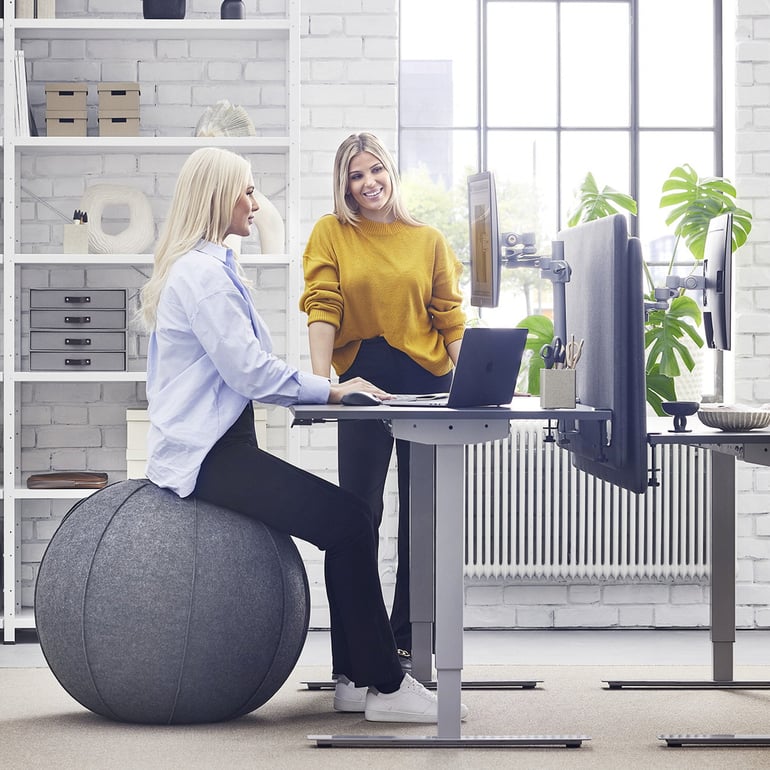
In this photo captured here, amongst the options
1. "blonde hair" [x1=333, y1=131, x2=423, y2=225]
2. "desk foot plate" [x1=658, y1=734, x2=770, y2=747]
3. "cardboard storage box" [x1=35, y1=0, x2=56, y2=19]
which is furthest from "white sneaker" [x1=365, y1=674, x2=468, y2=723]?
"cardboard storage box" [x1=35, y1=0, x2=56, y2=19]

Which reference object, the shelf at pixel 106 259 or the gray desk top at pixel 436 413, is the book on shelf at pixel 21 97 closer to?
the shelf at pixel 106 259

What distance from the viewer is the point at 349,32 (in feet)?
13.1

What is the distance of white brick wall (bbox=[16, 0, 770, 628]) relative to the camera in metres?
3.99

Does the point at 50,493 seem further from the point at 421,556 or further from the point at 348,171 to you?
the point at 348,171

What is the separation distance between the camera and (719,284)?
2650mm

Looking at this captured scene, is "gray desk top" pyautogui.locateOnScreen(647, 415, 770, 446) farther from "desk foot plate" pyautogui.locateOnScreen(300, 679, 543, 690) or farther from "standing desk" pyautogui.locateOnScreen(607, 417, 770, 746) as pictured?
"desk foot plate" pyautogui.locateOnScreen(300, 679, 543, 690)

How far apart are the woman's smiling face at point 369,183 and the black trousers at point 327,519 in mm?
795

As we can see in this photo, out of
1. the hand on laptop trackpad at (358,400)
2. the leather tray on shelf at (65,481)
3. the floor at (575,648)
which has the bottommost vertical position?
the floor at (575,648)

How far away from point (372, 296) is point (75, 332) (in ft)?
4.03

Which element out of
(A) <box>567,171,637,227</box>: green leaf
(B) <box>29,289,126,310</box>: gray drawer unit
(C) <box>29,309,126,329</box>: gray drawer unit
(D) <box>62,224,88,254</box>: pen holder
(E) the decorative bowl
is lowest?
(E) the decorative bowl

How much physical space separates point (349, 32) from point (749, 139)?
1.44m

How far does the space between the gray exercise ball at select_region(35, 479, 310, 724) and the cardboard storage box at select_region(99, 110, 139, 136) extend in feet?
5.42

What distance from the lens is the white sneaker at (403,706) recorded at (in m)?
2.60

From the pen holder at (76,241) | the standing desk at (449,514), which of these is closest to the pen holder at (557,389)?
the standing desk at (449,514)
